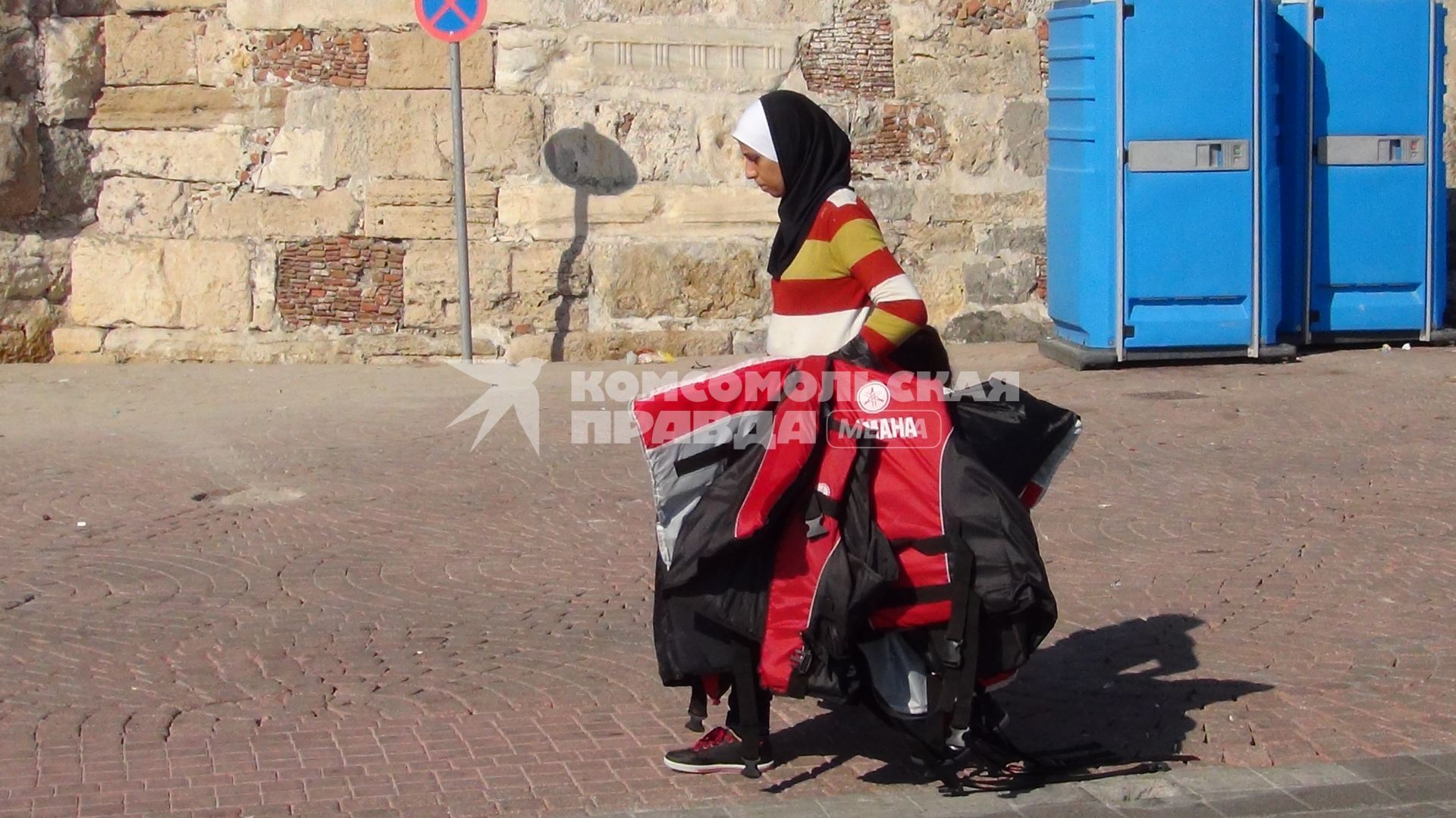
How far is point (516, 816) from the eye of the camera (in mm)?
4219

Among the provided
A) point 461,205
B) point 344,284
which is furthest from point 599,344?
point 344,284

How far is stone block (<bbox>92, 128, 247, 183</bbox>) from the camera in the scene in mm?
10898

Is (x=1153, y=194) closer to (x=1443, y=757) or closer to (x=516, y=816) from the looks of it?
(x=1443, y=757)

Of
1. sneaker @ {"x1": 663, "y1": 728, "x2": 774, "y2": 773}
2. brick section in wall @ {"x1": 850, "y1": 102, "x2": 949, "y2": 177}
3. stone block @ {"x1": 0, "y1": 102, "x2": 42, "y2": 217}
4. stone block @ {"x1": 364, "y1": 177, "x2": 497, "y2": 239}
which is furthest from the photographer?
brick section in wall @ {"x1": 850, "y1": 102, "x2": 949, "y2": 177}

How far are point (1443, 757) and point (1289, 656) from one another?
33.2 inches

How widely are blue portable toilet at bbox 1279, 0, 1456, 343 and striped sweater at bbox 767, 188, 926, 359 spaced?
697 cm

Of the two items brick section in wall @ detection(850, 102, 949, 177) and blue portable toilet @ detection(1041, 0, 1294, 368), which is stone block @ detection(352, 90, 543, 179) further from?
blue portable toilet @ detection(1041, 0, 1294, 368)

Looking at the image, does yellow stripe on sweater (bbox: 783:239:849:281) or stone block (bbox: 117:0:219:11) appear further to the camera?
stone block (bbox: 117:0:219:11)

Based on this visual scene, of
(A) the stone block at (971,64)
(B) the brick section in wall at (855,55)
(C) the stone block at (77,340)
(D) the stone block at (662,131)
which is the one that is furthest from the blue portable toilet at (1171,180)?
(C) the stone block at (77,340)

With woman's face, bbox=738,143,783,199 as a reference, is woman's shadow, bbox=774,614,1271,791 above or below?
below

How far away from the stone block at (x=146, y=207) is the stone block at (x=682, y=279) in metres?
2.59

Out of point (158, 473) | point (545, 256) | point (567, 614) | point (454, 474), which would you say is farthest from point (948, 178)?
point (567, 614)

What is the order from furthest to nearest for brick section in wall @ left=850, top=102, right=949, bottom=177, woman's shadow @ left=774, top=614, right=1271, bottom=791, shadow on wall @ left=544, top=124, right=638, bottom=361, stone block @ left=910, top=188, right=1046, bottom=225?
stone block @ left=910, top=188, right=1046, bottom=225 → brick section in wall @ left=850, top=102, right=949, bottom=177 → shadow on wall @ left=544, top=124, right=638, bottom=361 → woman's shadow @ left=774, top=614, right=1271, bottom=791

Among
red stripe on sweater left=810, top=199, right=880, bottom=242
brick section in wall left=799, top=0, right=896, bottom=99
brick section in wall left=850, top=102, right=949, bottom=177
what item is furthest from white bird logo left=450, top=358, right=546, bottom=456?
red stripe on sweater left=810, top=199, right=880, bottom=242
